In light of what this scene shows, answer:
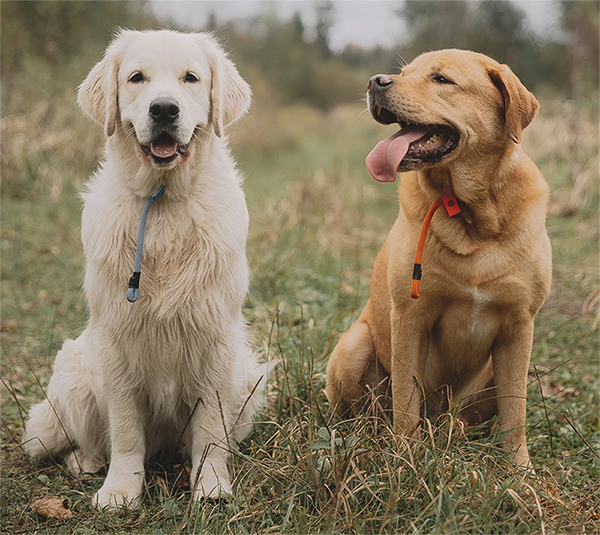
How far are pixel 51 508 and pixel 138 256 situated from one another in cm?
103

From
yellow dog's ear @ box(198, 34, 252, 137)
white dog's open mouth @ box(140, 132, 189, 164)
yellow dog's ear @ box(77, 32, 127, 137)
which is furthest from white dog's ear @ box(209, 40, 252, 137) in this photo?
yellow dog's ear @ box(77, 32, 127, 137)

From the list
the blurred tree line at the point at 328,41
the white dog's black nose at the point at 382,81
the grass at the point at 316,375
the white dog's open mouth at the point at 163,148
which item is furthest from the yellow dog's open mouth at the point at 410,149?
the blurred tree line at the point at 328,41

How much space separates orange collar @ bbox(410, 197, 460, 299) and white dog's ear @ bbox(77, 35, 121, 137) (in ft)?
4.47

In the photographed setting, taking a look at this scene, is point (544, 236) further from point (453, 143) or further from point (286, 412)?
point (286, 412)

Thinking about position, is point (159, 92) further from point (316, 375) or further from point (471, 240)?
point (316, 375)

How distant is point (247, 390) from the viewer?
8.87ft

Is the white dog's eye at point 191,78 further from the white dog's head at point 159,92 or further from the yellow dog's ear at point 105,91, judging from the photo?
the yellow dog's ear at point 105,91

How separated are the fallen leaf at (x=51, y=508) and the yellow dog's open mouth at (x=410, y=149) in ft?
5.86

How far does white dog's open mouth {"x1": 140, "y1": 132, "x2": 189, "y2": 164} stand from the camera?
2250 mm

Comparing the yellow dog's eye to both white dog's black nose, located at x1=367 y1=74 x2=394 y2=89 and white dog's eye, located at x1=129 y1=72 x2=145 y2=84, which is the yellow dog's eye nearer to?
white dog's black nose, located at x1=367 y1=74 x2=394 y2=89

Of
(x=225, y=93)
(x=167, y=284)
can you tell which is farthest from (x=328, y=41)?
(x=167, y=284)

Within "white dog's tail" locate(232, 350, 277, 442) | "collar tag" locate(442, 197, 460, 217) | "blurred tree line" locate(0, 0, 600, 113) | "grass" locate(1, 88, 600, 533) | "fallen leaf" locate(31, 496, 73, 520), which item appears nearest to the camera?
"grass" locate(1, 88, 600, 533)

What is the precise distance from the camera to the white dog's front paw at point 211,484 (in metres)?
2.19

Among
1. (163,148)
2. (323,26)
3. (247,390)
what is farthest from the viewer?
(323,26)
